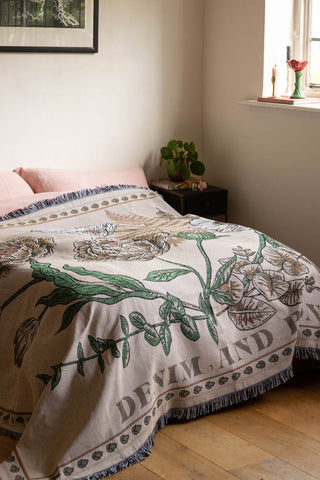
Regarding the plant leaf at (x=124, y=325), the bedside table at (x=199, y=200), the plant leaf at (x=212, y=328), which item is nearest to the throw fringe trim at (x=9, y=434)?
the plant leaf at (x=124, y=325)

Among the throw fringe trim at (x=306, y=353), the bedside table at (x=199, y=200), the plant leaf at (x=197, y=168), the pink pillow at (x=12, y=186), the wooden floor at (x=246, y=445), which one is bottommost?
the wooden floor at (x=246, y=445)

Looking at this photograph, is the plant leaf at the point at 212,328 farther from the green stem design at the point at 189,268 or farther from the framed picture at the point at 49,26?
the framed picture at the point at 49,26

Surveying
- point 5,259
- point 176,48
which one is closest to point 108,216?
point 5,259

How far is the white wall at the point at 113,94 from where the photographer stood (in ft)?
12.6

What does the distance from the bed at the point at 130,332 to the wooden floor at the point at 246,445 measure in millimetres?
56

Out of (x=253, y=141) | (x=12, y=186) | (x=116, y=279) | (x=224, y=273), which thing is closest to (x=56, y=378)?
(x=116, y=279)

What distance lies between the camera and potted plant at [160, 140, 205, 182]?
425cm

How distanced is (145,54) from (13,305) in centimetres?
208

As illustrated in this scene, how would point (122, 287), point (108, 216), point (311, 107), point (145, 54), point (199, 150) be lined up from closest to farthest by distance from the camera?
point (122, 287) → point (108, 216) → point (311, 107) → point (145, 54) → point (199, 150)

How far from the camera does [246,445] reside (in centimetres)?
245

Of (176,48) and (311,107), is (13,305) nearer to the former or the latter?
(311,107)

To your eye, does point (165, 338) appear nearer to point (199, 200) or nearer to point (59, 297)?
point (59, 297)

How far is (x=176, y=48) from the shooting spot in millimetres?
4324

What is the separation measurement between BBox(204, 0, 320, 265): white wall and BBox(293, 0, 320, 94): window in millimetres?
219
